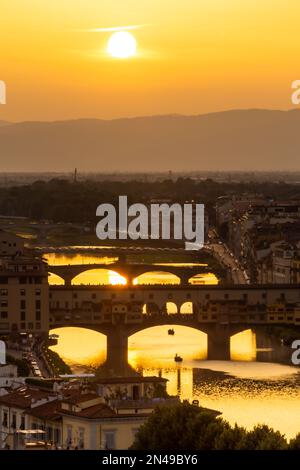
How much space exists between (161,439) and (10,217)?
47434mm

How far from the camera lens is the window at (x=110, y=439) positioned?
40.8 feet

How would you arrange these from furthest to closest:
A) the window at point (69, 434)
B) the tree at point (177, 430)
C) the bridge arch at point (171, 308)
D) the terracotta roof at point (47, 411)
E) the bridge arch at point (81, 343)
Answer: the bridge arch at point (171, 308) → the bridge arch at point (81, 343) → the terracotta roof at point (47, 411) → the tree at point (177, 430) → the window at point (69, 434)

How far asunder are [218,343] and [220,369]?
2.57 metres

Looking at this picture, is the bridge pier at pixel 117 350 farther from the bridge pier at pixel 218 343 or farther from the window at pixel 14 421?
the window at pixel 14 421

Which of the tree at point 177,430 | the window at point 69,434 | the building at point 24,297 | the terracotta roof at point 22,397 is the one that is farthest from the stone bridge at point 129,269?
the window at point 69,434

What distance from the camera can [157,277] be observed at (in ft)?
117

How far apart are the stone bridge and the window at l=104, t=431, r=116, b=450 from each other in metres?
19.9

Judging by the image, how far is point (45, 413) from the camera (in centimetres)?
1341

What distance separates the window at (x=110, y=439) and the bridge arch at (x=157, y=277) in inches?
819

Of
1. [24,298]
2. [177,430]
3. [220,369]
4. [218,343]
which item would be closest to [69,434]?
[177,430]

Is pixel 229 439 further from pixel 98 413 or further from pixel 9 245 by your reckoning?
pixel 9 245

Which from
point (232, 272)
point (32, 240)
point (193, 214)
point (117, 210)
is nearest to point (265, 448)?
point (232, 272)
